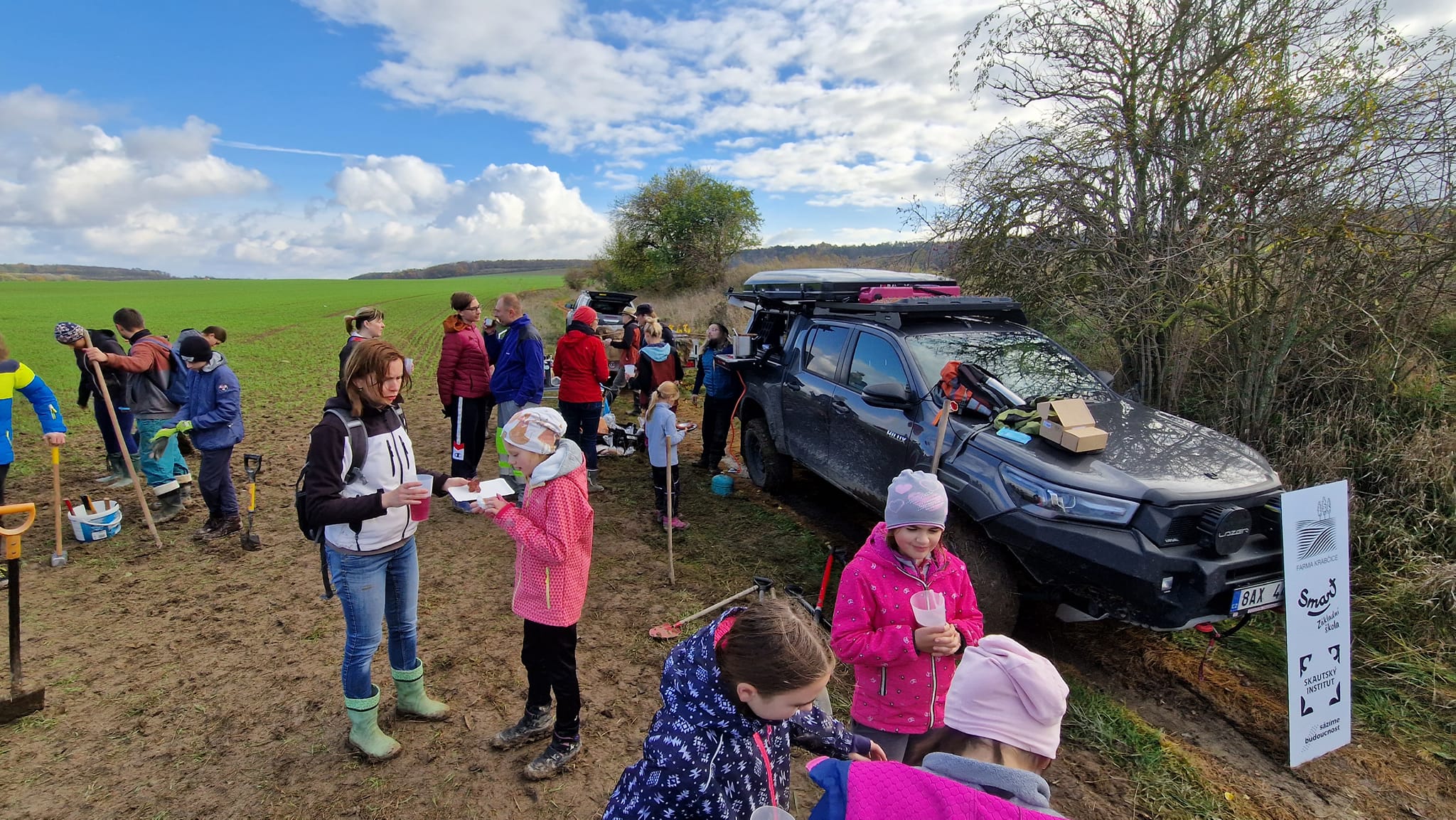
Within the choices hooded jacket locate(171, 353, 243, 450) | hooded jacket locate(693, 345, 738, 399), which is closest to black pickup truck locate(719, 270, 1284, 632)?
hooded jacket locate(693, 345, 738, 399)

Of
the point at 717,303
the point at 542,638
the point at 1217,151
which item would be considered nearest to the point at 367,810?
the point at 542,638

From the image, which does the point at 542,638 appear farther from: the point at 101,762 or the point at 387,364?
the point at 101,762

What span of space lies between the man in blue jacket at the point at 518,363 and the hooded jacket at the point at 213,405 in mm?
1923

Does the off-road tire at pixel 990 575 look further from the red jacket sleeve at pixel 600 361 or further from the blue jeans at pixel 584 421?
the blue jeans at pixel 584 421

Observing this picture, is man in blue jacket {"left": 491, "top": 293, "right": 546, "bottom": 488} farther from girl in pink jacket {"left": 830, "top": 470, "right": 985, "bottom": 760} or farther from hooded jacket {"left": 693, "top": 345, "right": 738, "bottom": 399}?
girl in pink jacket {"left": 830, "top": 470, "right": 985, "bottom": 760}

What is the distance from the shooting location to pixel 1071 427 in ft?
11.2

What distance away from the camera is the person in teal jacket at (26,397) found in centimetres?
492

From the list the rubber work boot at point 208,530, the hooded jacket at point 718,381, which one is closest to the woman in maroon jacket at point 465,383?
the rubber work boot at point 208,530

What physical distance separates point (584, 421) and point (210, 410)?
289 cm

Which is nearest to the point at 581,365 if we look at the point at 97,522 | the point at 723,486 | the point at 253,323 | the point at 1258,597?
the point at 723,486

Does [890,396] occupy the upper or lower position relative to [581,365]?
lower

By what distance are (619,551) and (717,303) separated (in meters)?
15.3

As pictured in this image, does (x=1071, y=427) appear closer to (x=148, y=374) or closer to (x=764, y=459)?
(x=764, y=459)

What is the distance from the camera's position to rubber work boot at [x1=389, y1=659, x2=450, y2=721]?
Result: 10.5ft
